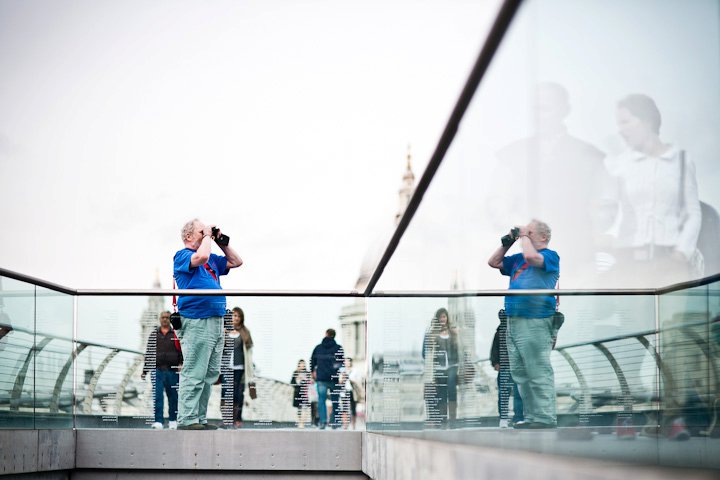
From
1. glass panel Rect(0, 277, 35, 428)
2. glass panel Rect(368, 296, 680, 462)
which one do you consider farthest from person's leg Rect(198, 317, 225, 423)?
glass panel Rect(368, 296, 680, 462)

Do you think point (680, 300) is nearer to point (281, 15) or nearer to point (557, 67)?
point (557, 67)

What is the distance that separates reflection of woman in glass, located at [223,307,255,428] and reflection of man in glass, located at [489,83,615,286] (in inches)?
200

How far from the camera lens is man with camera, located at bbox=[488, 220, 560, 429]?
233 centimetres

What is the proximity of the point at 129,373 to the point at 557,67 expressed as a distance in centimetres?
589

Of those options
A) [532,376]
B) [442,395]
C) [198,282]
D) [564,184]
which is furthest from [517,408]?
[198,282]

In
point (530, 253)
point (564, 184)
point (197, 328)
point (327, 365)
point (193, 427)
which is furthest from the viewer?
point (327, 365)

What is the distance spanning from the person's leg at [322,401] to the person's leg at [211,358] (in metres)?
0.73

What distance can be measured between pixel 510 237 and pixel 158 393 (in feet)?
16.8

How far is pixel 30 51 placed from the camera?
39250 mm

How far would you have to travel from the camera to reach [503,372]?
279 centimetres

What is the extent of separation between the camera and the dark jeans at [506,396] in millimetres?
2584

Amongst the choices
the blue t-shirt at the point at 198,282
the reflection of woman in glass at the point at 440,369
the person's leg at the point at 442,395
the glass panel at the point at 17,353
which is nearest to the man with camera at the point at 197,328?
the blue t-shirt at the point at 198,282

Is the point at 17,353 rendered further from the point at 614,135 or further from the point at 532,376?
the point at 614,135

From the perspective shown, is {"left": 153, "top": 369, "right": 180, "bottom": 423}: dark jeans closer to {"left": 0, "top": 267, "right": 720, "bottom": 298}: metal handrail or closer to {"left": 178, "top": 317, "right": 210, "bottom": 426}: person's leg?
{"left": 178, "top": 317, "right": 210, "bottom": 426}: person's leg
